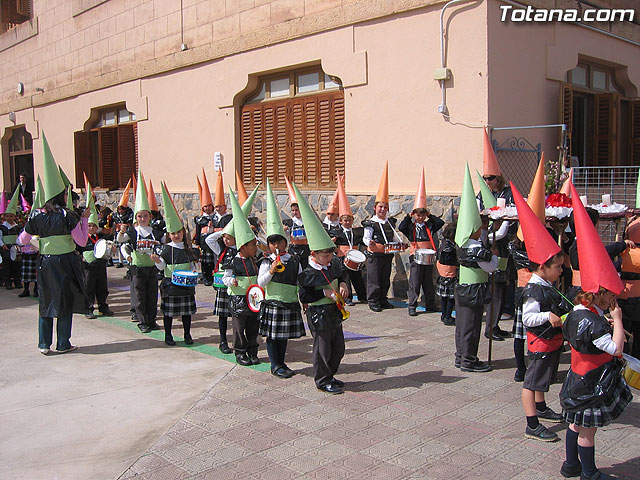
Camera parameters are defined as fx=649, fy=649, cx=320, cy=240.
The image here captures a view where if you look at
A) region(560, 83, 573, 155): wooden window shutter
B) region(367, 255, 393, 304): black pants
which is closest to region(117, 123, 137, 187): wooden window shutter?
region(367, 255, 393, 304): black pants

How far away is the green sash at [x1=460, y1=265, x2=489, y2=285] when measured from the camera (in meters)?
6.51

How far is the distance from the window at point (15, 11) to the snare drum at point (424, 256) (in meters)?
17.0

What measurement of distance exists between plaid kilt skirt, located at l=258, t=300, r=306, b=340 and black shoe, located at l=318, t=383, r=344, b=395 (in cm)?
57

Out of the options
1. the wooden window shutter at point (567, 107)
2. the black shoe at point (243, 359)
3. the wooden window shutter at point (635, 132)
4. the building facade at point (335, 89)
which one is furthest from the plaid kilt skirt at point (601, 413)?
the wooden window shutter at point (635, 132)

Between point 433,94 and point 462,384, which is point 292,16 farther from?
point 462,384

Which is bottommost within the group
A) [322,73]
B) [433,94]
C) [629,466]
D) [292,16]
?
[629,466]

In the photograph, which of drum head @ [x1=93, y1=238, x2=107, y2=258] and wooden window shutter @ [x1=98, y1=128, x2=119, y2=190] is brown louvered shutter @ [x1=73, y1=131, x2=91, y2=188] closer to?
wooden window shutter @ [x1=98, y1=128, x2=119, y2=190]

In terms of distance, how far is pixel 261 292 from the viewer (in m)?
6.39

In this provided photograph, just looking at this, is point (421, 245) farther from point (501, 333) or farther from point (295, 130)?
point (295, 130)

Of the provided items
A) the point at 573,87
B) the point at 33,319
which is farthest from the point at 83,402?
the point at 573,87

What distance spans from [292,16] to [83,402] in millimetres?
8675

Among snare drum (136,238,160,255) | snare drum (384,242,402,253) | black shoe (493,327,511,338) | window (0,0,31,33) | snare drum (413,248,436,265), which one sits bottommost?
black shoe (493,327,511,338)

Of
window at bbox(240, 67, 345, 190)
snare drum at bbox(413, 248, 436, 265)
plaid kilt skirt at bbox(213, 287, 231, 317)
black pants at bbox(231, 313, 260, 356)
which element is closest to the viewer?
black pants at bbox(231, 313, 260, 356)

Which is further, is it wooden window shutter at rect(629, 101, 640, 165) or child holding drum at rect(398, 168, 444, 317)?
wooden window shutter at rect(629, 101, 640, 165)
